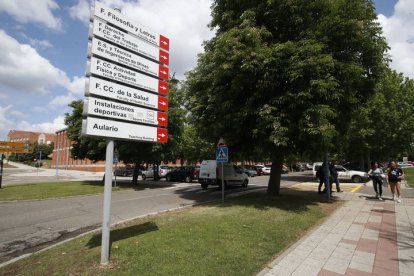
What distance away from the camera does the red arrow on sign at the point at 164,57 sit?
21.8 ft

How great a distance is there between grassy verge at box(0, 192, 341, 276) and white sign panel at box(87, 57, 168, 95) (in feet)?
10.5

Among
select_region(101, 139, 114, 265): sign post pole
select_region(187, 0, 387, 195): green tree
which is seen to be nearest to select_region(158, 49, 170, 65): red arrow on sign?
select_region(101, 139, 114, 265): sign post pole

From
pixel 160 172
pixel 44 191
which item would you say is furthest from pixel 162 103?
pixel 160 172

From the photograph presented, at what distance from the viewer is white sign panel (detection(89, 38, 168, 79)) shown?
5379 millimetres

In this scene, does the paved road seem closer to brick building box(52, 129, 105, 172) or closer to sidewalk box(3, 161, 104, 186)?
sidewalk box(3, 161, 104, 186)

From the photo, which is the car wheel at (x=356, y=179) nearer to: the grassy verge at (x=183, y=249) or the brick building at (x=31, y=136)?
the grassy verge at (x=183, y=249)

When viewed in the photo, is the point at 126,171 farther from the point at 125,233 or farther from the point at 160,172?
the point at 125,233

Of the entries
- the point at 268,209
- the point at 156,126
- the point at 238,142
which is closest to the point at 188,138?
the point at 238,142

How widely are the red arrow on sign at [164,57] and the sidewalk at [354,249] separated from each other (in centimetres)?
472

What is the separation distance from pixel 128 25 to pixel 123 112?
1.82 m

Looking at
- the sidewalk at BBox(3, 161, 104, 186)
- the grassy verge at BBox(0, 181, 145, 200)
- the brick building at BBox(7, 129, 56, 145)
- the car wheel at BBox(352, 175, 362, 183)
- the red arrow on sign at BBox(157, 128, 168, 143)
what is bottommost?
the sidewalk at BBox(3, 161, 104, 186)

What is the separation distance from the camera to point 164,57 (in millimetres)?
6730

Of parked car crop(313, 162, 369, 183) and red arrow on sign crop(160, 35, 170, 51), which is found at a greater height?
red arrow on sign crop(160, 35, 170, 51)

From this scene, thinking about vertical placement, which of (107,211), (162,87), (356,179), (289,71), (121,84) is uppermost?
(289,71)
